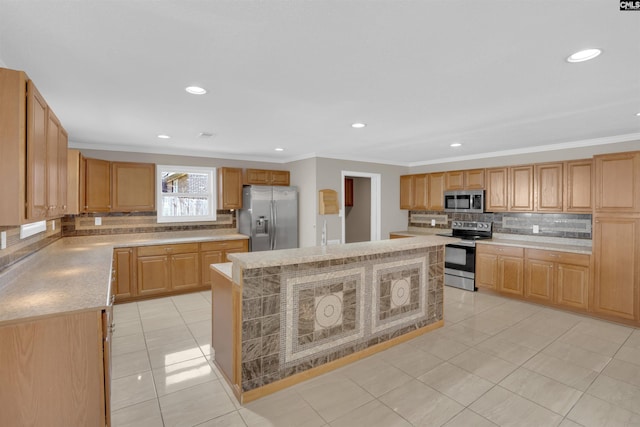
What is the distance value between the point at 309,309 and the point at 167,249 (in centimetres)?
313

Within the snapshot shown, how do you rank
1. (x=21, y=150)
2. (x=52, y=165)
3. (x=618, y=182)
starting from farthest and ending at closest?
(x=618, y=182), (x=52, y=165), (x=21, y=150)

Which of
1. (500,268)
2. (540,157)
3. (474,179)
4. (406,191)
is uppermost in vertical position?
(540,157)

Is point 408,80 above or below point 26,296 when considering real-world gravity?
above

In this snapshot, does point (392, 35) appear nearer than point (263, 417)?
Yes

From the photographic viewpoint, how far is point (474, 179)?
17.9ft

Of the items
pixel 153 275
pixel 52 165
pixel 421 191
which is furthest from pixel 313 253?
pixel 421 191

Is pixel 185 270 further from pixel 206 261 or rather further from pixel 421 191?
pixel 421 191

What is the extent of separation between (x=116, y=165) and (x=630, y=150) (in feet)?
22.9

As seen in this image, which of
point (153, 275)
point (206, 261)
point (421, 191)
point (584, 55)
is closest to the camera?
point (584, 55)

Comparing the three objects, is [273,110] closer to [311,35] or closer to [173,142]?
[311,35]

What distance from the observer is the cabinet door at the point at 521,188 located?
4.76m

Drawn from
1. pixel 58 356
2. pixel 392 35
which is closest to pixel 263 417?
pixel 58 356

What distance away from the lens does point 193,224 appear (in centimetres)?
550

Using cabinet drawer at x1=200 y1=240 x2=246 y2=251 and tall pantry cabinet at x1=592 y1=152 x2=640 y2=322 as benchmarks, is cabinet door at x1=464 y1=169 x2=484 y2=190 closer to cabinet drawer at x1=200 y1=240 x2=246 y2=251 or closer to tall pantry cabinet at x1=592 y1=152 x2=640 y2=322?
tall pantry cabinet at x1=592 y1=152 x2=640 y2=322
